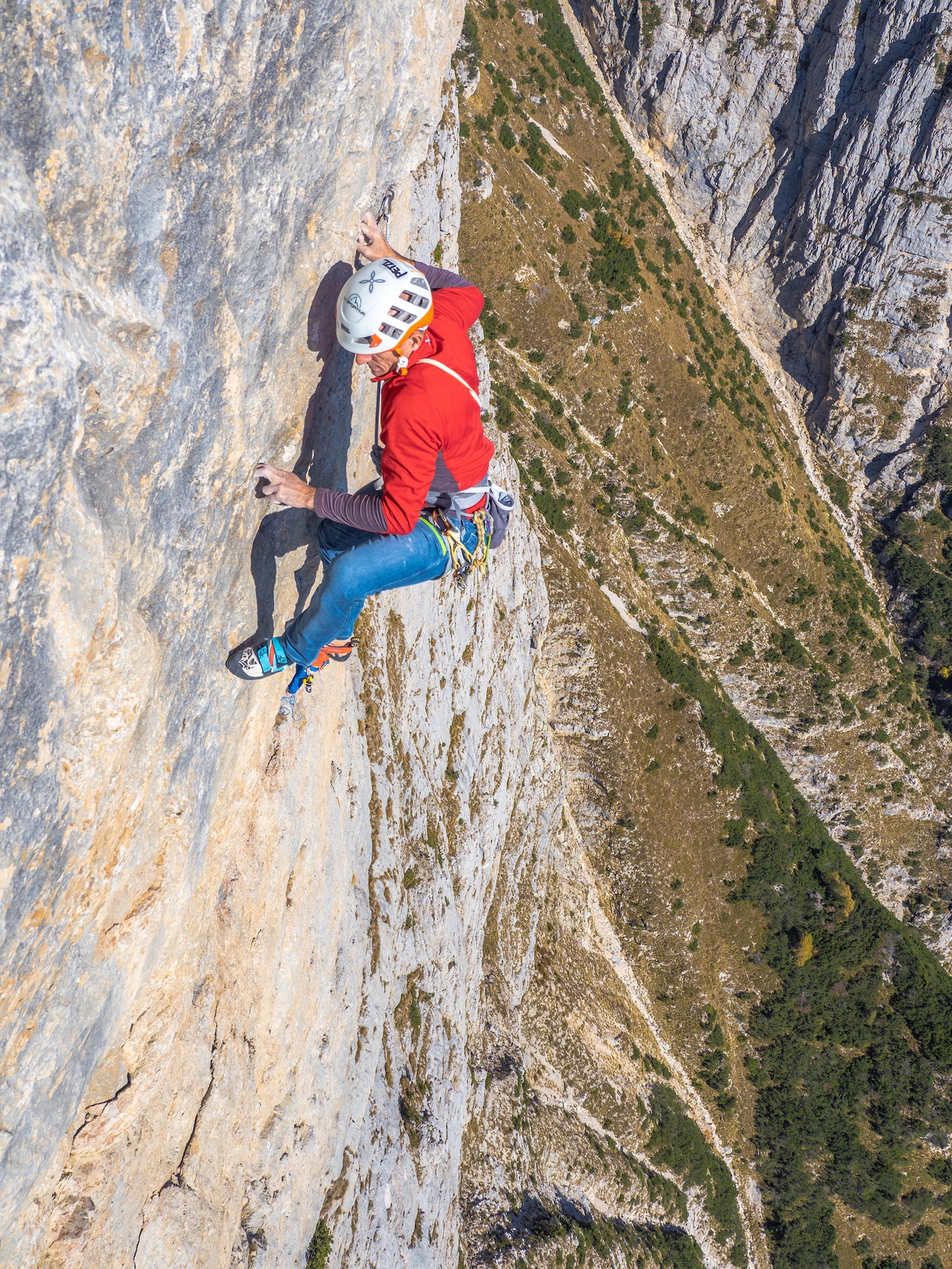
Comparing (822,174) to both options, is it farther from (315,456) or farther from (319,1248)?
(319,1248)

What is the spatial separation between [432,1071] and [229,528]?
18.6 m

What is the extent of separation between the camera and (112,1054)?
9000 mm

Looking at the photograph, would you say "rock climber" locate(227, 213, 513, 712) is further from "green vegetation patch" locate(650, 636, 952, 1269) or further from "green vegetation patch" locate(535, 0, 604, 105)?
"green vegetation patch" locate(535, 0, 604, 105)

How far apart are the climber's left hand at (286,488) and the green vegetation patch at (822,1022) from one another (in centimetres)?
4797

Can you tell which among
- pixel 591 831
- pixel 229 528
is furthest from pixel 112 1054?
pixel 591 831

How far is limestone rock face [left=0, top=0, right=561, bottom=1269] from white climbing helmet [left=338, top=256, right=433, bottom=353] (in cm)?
103

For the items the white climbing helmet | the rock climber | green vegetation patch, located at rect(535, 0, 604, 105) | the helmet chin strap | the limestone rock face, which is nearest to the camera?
the limestone rock face

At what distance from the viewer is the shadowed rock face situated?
200 ft

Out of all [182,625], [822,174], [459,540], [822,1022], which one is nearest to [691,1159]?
[822,1022]

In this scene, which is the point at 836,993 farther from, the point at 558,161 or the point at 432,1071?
the point at 558,161

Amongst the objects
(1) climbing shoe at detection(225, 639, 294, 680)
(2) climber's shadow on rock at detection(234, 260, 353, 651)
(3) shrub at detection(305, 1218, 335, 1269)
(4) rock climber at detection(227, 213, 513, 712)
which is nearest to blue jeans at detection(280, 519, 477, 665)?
(4) rock climber at detection(227, 213, 513, 712)

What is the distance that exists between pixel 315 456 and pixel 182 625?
3.70m

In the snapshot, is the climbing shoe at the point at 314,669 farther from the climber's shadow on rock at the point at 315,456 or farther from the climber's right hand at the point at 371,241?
the climber's right hand at the point at 371,241

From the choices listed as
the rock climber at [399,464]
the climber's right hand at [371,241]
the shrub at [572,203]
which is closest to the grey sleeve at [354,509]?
the rock climber at [399,464]
